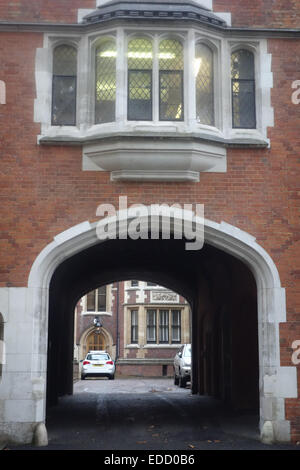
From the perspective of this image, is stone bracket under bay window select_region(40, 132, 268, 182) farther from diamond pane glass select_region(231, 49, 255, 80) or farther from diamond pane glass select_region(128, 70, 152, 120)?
diamond pane glass select_region(231, 49, 255, 80)

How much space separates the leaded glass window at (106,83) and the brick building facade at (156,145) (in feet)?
0.09

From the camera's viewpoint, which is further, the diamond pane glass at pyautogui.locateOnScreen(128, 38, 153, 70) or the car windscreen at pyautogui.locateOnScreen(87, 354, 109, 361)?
the car windscreen at pyautogui.locateOnScreen(87, 354, 109, 361)

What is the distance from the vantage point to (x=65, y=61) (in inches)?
448

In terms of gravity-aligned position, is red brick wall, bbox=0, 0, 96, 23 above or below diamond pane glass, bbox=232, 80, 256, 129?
above

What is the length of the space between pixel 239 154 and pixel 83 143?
8.63 ft

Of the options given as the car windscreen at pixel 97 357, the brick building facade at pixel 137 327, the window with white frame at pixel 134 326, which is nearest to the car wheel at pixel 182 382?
the car windscreen at pixel 97 357

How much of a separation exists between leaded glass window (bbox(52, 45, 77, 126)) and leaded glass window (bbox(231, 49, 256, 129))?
109 inches

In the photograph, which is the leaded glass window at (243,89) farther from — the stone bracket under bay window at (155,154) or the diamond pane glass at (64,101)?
the diamond pane glass at (64,101)

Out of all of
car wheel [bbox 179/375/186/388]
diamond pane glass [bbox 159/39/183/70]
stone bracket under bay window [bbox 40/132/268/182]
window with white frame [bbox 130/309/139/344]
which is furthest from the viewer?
window with white frame [bbox 130/309/139/344]

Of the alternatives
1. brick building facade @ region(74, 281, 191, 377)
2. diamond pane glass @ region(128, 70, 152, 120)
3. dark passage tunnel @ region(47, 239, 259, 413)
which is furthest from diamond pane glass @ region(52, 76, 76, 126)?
brick building facade @ region(74, 281, 191, 377)

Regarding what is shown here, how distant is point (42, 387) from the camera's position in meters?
10.2

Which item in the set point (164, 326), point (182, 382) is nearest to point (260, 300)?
point (182, 382)

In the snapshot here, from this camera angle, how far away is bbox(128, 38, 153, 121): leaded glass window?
36.4 feet

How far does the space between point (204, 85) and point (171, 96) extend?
637mm
